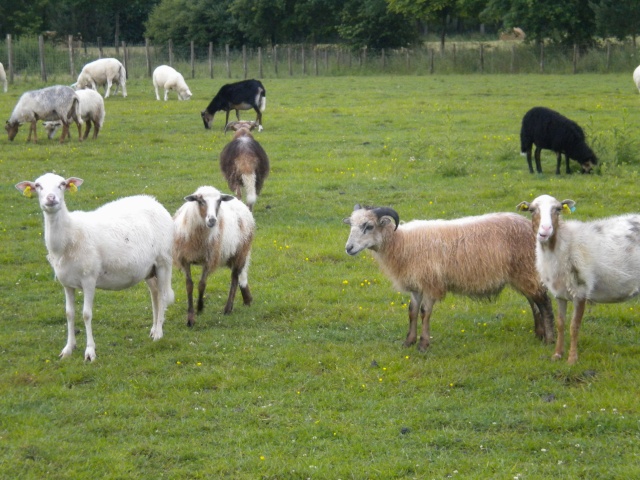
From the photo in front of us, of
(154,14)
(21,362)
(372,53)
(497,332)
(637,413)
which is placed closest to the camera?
(637,413)

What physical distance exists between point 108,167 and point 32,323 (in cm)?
947

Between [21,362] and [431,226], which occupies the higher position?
[431,226]

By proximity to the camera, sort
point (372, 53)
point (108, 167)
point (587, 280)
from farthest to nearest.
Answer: point (372, 53) → point (108, 167) → point (587, 280)

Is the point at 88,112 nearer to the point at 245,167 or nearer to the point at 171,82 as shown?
the point at 245,167

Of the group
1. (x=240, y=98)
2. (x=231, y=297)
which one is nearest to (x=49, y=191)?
(x=231, y=297)

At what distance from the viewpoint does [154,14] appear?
7062 centimetres

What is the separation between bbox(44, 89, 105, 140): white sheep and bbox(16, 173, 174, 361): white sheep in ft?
45.4

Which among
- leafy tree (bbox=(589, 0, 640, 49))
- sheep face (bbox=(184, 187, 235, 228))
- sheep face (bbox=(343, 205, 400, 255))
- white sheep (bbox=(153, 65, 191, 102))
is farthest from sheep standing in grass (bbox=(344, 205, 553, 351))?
leafy tree (bbox=(589, 0, 640, 49))

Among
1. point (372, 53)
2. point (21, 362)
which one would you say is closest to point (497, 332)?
point (21, 362)

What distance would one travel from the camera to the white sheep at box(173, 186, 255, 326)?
977 centimetres

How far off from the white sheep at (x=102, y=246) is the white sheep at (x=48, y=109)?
13644mm

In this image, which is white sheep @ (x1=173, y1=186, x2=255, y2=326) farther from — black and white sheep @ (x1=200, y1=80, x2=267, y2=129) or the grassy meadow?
black and white sheep @ (x1=200, y1=80, x2=267, y2=129)

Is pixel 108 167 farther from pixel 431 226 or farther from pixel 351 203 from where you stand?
pixel 431 226

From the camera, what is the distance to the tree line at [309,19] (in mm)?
49500
